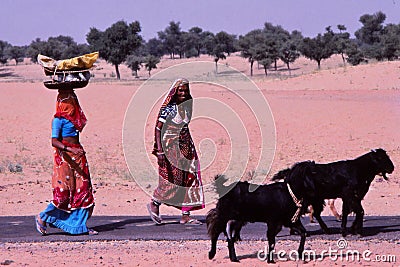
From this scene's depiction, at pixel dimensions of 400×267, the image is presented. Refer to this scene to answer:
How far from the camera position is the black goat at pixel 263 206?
752cm

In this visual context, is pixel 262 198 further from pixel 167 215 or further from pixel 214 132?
pixel 214 132

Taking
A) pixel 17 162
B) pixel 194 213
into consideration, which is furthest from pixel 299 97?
pixel 194 213

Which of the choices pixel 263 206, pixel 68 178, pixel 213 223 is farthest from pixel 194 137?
pixel 263 206

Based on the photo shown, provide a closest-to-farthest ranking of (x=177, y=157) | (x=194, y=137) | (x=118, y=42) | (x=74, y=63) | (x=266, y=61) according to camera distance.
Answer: (x=74, y=63)
(x=177, y=157)
(x=194, y=137)
(x=118, y=42)
(x=266, y=61)

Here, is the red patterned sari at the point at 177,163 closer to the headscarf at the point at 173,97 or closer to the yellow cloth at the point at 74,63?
the headscarf at the point at 173,97

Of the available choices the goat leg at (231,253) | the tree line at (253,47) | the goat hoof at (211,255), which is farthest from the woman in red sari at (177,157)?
the tree line at (253,47)

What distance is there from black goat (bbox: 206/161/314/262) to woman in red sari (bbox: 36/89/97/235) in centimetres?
255

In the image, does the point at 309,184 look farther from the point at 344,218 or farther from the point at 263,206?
the point at 344,218

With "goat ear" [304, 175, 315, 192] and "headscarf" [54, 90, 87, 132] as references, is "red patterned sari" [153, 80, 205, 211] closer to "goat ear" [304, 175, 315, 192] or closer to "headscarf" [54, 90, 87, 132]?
"headscarf" [54, 90, 87, 132]

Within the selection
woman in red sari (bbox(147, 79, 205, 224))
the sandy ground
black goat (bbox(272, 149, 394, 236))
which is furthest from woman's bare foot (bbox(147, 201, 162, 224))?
black goat (bbox(272, 149, 394, 236))

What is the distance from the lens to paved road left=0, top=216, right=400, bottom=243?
9.31 metres

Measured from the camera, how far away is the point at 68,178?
9.54 m

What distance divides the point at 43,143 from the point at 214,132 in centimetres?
593

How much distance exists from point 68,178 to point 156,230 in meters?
1.46
